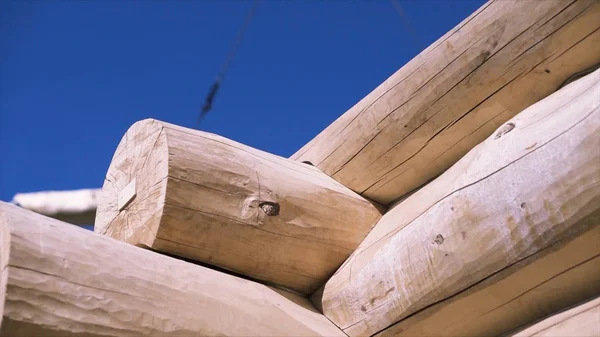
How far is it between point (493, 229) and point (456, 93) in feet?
1.24

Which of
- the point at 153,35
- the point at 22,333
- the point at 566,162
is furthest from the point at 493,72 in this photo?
the point at 153,35

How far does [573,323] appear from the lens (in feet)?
3.77

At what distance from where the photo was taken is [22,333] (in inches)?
40.7

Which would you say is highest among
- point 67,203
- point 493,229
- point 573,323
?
point 67,203

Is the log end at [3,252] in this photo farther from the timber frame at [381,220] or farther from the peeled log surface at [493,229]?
the peeled log surface at [493,229]

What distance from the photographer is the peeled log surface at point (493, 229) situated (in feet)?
3.82

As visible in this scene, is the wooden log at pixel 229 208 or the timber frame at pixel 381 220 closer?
the timber frame at pixel 381 220

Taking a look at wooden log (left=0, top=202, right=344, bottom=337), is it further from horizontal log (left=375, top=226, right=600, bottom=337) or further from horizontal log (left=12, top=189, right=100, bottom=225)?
horizontal log (left=12, top=189, right=100, bottom=225)

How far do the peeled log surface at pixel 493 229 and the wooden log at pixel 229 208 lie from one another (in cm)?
12

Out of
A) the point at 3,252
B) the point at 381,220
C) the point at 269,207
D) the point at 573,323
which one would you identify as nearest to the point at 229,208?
the point at 269,207

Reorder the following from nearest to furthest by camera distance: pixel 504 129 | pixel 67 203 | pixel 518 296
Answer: pixel 518 296
pixel 504 129
pixel 67 203

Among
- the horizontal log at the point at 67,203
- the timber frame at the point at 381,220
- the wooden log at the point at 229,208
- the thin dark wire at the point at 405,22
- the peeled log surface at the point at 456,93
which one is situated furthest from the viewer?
the thin dark wire at the point at 405,22

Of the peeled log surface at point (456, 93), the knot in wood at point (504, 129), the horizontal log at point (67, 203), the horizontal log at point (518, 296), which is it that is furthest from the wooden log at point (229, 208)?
the horizontal log at point (67, 203)

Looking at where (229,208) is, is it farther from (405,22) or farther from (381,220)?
(405,22)
